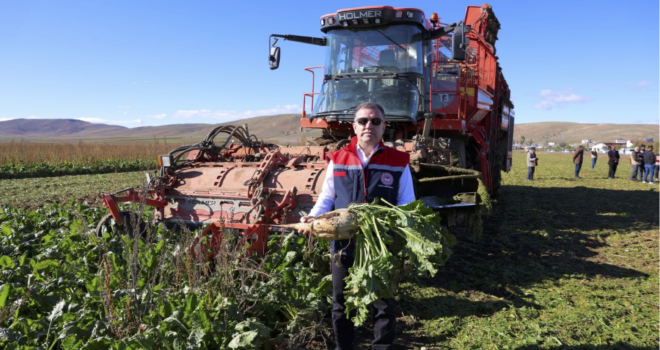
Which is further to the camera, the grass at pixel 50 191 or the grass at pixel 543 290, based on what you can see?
the grass at pixel 50 191

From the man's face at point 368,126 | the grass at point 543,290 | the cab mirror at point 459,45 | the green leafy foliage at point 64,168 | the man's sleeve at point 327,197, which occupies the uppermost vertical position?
the cab mirror at point 459,45

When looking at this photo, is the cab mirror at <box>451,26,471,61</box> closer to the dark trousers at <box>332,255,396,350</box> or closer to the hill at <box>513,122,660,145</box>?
the dark trousers at <box>332,255,396,350</box>

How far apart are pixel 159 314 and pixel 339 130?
467cm

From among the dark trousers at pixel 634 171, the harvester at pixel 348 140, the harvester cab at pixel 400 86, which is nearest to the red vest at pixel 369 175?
the harvester at pixel 348 140

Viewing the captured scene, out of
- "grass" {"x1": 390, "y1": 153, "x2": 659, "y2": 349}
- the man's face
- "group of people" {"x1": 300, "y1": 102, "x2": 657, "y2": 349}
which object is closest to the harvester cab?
"grass" {"x1": 390, "y1": 153, "x2": 659, "y2": 349}

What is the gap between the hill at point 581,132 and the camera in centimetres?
13524

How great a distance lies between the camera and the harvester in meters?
5.03

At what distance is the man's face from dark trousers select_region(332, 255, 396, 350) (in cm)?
80

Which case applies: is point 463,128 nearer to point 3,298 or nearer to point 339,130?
point 339,130

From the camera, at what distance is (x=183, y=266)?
13.0ft

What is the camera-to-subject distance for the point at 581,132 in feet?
503

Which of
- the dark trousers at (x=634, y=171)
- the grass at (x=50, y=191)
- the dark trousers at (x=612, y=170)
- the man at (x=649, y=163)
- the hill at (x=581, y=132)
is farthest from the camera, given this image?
the hill at (x=581, y=132)

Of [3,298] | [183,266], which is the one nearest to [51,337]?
[3,298]

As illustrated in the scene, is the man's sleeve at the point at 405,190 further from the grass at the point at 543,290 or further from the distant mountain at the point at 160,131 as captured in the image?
the distant mountain at the point at 160,131
